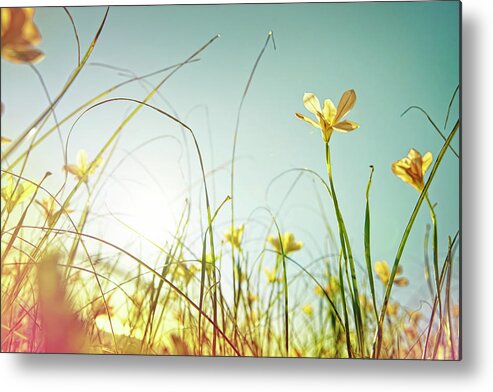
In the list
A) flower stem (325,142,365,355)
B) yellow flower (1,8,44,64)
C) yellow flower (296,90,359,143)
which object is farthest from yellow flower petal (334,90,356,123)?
yellow flower (1,8,44,64)

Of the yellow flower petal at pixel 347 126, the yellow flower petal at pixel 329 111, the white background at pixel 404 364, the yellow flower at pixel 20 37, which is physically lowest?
the white background at pixel 404 364

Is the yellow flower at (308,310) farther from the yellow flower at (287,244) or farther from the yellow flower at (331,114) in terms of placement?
the yellow flower at (331,114)

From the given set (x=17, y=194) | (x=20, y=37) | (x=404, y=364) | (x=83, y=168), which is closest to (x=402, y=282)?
(x=404, y=364)

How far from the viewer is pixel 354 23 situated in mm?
1612

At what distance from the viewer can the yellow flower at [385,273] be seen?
5.08ft

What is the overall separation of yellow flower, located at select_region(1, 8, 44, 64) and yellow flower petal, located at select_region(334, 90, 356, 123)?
0.72 metres

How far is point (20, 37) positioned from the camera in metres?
1.65

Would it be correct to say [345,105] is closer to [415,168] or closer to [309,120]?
[309,120]

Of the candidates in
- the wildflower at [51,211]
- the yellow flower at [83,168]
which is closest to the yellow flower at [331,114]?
the yellow flower at [83,168]

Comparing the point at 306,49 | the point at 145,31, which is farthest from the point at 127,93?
the point at 306,49

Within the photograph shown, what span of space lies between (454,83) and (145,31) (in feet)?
2.41

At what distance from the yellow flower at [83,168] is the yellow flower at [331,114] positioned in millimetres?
506

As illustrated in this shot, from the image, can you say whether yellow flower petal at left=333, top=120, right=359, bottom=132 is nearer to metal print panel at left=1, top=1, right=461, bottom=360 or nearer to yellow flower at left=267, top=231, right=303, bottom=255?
metal print panel at left=1, top=1, right=461, bottom=360

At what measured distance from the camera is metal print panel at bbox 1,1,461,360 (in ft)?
5.12
